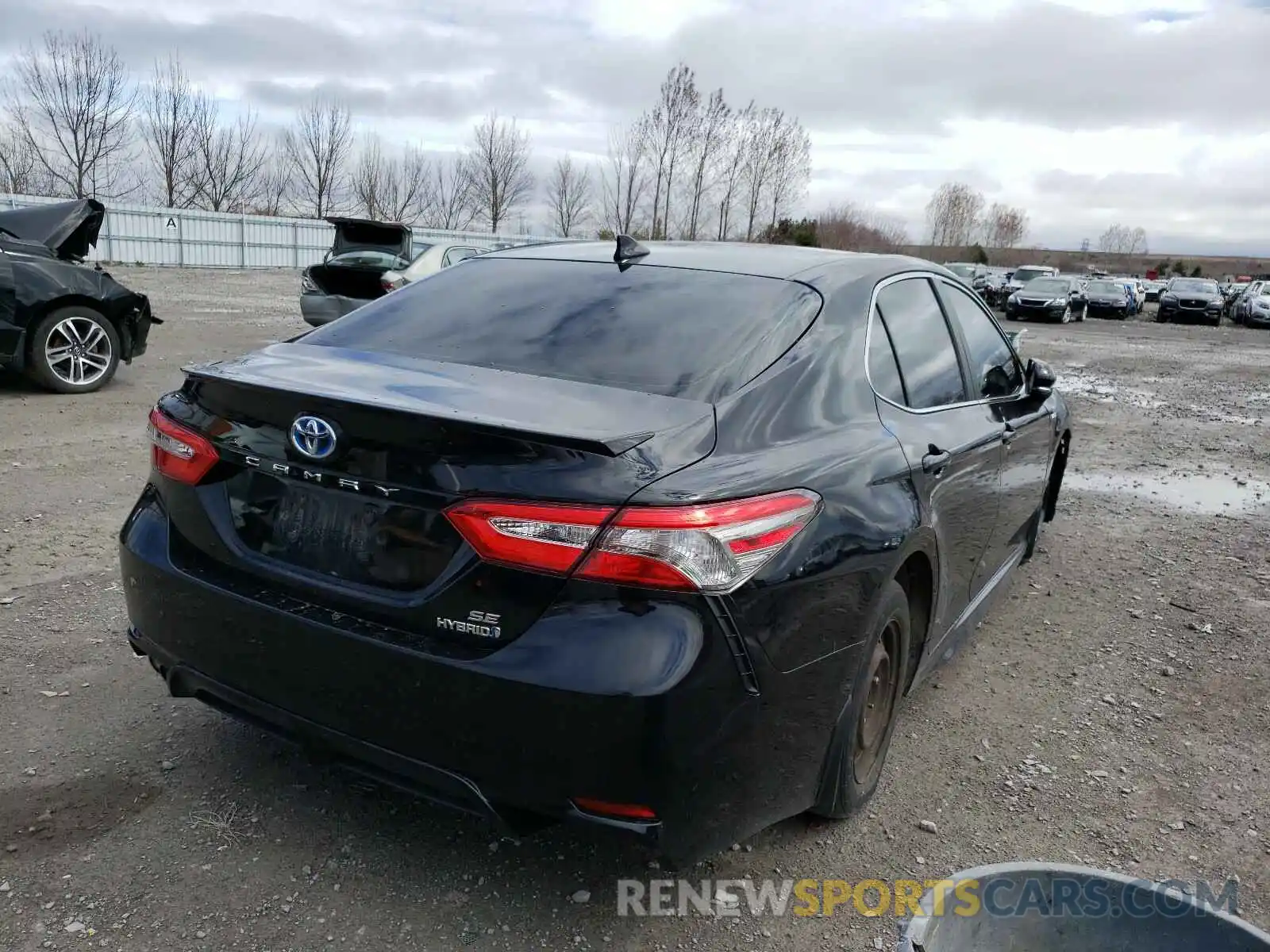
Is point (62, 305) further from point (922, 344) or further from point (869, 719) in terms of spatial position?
point (869, 719)

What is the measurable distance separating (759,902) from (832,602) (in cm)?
84

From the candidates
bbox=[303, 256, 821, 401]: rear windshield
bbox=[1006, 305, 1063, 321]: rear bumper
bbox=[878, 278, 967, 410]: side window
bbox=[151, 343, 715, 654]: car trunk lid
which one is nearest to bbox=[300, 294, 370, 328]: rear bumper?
bbox=[303, 256, 821, 401]: rear windshield

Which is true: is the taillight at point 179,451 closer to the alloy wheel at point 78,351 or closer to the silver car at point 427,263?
the alloy wheel at point 78,351

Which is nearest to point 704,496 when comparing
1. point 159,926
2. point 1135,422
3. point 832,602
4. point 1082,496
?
point 832,602

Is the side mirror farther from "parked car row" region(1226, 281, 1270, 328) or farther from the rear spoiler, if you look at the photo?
"parked car row" region(1226, 281, 1270, 328)

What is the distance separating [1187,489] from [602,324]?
639cm

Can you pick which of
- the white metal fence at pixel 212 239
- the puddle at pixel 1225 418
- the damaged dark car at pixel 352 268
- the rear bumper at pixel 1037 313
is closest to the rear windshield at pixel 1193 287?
the rear bumper at pixel 1037 313

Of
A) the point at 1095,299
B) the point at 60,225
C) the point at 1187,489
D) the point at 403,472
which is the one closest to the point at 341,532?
the point at 403,472

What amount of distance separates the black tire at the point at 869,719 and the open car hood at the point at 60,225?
8404 millimetres

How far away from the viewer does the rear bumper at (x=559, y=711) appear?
1967mm

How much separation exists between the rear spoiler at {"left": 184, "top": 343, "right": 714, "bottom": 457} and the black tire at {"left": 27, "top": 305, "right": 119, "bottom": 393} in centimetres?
666

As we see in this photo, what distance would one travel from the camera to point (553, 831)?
8.77 ft

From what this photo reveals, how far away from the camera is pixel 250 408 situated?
7.80 feet

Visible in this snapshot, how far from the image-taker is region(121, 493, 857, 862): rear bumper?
77.4 inches
